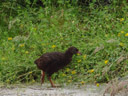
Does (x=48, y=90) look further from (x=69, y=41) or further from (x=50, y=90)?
(x=69, y=41)

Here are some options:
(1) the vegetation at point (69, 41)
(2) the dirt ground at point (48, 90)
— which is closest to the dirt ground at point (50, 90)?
(2) the dirt ground at point (48, 90)

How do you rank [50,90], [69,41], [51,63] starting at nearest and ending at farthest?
[50,90]
[51,63]
[69,41]

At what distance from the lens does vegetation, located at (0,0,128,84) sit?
605 cm

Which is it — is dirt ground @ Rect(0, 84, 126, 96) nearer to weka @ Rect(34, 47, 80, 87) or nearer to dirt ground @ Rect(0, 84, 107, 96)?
dirt ground @ Rect(0, 84, 107, 96)

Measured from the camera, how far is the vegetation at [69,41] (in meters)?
6.05

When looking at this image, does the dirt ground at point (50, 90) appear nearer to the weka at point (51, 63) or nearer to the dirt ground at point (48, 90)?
the dirt ground at point (48, 90)

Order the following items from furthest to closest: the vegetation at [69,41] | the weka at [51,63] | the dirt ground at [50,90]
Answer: the vegetation at [69,41], the weka at [51,63], the dirt ground at [50,90]

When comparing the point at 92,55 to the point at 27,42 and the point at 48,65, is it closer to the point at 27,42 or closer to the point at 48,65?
the point at 48,65

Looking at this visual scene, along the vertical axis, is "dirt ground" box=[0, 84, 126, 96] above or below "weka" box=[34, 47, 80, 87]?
below

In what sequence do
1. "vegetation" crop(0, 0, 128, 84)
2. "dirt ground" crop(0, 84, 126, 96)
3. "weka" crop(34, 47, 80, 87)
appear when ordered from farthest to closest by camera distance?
"vegetation" crop(0, 0, 128, 84) < "weka" crop(34, 47, 80, 87) < "dirt ground" crop(0, 84, 126, 96)

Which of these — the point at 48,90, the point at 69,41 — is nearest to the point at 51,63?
the point at 48,90

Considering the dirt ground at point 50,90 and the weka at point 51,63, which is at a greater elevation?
the weka at point 51,63

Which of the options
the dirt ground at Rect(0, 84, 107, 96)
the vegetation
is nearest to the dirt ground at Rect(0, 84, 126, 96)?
the dirt ground at Rect(0, 84, 107, 96)

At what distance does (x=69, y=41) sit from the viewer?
289 inches
